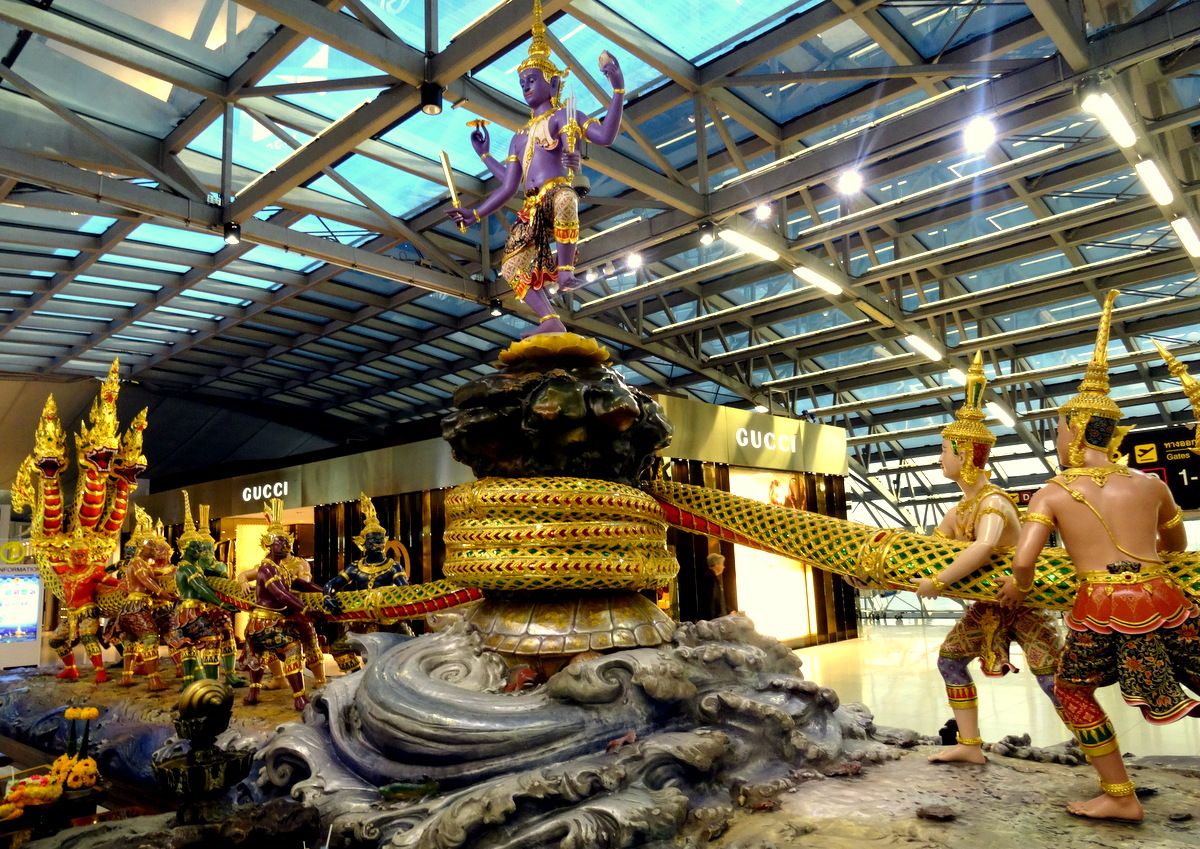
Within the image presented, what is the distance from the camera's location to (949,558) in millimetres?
2373

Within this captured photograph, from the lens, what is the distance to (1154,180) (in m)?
7.11

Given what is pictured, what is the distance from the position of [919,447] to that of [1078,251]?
26.7ft

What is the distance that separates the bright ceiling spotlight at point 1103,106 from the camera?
6.00m

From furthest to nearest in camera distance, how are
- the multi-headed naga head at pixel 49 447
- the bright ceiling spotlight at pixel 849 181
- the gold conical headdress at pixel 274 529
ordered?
the bright ceiling spotlight at pixel 849 181 → the multi-headed naga head at pixel 49 447 → the gold conical headdress at pixel 274 529

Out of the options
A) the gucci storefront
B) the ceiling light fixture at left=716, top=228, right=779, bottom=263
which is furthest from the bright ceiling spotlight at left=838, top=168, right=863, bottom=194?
the gucci storefront

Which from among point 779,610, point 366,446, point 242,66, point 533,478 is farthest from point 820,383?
point 533,478

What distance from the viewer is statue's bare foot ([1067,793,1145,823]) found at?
2021 millimetres

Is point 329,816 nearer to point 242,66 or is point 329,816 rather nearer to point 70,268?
point 242,66

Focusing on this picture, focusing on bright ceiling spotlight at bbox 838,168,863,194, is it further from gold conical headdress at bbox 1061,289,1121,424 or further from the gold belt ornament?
the gold belt ornament

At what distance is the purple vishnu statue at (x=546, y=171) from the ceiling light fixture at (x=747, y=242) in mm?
5521

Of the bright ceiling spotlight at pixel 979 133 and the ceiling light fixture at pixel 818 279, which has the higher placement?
the bright ceiling spotlight at pixel 979 133

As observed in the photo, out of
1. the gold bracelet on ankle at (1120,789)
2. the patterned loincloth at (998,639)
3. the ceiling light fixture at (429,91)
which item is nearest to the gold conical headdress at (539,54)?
the patterned loincloth at (998,639)

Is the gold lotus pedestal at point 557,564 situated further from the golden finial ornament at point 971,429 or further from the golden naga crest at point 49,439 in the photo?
the golden naga crest at point 49,439

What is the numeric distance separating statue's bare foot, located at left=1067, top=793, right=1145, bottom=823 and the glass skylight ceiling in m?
5.70
